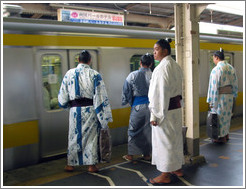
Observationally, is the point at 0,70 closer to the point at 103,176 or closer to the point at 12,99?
the point at 12,99

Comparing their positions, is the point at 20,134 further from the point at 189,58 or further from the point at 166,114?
the point at 189,58

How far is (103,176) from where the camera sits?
4168 mm

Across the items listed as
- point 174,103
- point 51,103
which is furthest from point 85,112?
point 174,103

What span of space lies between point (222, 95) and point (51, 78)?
3.32 metres

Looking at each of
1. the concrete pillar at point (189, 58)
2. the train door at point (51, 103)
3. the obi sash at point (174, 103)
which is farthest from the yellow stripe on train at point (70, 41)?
the obi sash at point (174, 103)

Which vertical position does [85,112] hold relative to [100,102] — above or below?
below

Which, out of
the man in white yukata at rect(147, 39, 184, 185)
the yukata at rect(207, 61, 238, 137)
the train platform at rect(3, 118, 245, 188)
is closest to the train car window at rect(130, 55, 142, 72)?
the yukata at rect(207, 61, 238, 137)

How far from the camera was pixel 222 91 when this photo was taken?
570cm

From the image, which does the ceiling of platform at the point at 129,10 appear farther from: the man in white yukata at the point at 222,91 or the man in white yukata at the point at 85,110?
the man in white yukata at the point at 85,110

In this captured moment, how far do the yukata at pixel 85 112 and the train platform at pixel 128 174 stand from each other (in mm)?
282

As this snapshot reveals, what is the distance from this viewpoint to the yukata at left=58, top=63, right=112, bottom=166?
4.22m

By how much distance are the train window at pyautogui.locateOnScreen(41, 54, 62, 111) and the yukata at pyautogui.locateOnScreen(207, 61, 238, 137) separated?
2.95 meters

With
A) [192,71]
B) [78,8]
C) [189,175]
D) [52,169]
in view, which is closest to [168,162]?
[189,175]

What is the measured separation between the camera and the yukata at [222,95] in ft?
18.5
